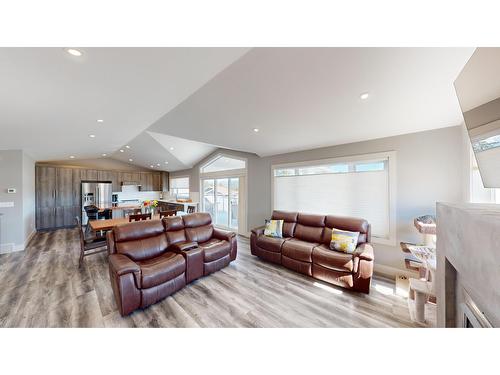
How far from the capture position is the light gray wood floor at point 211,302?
194 cm

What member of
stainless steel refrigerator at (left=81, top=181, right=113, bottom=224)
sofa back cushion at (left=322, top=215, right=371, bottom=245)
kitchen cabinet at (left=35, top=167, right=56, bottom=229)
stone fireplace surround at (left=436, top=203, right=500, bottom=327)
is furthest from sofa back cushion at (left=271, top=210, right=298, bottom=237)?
kitchen cabinet at (left=35, top=167, right=56, bottom=229)

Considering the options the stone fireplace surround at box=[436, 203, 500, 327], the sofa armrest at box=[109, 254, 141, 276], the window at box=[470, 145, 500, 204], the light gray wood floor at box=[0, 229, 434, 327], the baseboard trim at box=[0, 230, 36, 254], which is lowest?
the light gray wood floor at box=[0, 229, 434, 327]

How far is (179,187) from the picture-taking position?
8.56 metres

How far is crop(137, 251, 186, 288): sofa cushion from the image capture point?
213 centimetres

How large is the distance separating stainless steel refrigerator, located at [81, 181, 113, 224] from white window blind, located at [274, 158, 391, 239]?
6.80m

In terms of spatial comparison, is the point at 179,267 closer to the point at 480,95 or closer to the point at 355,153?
the point at 480,95

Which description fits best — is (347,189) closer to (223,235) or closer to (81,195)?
(223,235)

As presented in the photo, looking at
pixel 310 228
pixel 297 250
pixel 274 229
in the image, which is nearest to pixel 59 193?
pixel 274 229

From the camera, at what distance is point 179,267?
246 centimetres

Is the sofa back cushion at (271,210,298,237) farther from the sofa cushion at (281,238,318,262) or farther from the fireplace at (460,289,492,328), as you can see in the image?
the fireplace at (460,289,492,328)

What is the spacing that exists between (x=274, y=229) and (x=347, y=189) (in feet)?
5.45
